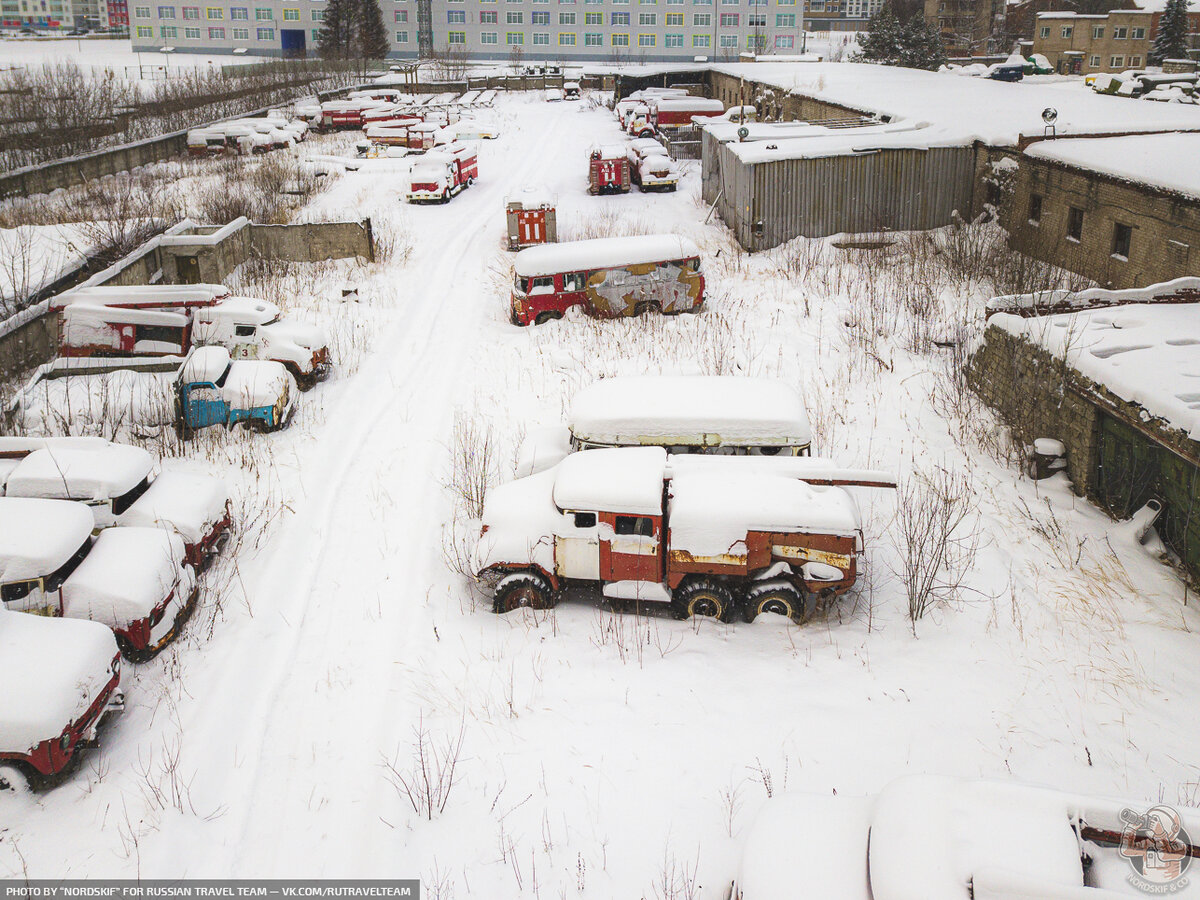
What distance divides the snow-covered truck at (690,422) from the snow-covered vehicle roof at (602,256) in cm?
758

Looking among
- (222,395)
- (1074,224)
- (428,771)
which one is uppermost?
(1074,224)

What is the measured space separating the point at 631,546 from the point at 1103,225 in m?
14.4

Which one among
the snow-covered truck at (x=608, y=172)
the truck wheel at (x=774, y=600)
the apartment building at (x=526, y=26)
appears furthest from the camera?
the apartment building at (x=526, y=26)

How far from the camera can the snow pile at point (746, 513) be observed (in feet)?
27.4

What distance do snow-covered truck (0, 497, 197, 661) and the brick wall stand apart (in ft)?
56.0

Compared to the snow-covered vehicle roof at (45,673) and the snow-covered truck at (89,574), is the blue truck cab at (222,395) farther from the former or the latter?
the snow-covered vehicle roof at (45,673)

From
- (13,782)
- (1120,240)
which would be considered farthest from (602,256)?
(13,782)

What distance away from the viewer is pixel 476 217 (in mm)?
27062

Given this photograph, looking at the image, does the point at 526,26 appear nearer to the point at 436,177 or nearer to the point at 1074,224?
the point at 436,177

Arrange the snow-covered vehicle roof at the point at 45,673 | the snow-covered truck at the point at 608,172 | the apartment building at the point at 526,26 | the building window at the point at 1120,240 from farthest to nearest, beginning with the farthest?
1. the apartment building at the point at 526,26
2. the snow-covered truck at the point at 608,172
3. the building window at the point at 1120,240
4. the snow-covered vehicle roof at the point at 45,673

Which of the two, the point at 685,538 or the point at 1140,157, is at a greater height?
the point at 1140,157

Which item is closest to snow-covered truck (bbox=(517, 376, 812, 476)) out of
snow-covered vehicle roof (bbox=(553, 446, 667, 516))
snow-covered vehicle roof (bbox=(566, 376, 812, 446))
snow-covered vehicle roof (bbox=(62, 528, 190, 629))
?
snow-covered vehicle roof (bbox=(566, 376, 812, 446))

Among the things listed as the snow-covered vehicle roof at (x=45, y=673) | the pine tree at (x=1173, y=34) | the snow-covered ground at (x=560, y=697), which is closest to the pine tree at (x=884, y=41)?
the pine tree at (x=1173, y=34)

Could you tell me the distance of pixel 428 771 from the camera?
6840 millimetres
